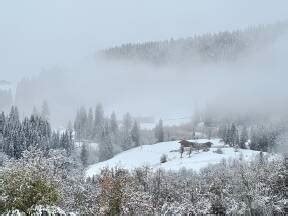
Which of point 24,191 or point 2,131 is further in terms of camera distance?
point 2,131

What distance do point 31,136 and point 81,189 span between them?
382 feet

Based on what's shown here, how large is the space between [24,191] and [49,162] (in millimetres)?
7306

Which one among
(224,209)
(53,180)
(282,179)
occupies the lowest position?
(224,209)

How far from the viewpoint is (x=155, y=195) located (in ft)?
333

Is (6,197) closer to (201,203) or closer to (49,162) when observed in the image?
(49,162)

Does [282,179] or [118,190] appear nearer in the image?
[118,190]

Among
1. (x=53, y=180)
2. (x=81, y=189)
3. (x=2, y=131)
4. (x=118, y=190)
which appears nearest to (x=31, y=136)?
(x=2, y=131)

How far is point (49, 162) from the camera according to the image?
47.3 meters

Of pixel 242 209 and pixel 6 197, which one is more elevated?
pixel 6 197

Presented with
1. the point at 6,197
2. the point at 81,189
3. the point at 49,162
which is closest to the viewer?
the point at 6,197

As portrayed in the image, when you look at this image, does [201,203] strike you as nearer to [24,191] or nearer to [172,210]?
[172,210]

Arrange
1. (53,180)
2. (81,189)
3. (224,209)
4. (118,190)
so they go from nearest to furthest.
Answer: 1. (53,180)
2. (118,190)
3. (81,189)
4. (224,209)

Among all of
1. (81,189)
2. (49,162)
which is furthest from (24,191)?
(81,189)

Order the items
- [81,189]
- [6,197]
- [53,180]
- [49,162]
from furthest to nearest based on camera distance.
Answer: [81,189]
[49,162]
[53,180]
[6,197]
